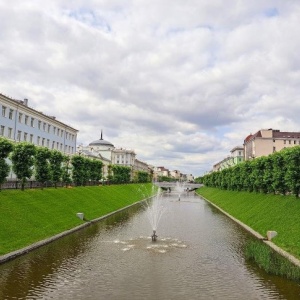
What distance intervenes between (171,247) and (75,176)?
46.4 m

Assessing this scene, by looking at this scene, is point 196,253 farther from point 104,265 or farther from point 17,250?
point 17,250

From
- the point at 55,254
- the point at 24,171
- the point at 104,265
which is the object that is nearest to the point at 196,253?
the point at 104,265

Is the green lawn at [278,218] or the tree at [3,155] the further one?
the tree at [3,155]

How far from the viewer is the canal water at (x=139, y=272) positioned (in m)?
16.5

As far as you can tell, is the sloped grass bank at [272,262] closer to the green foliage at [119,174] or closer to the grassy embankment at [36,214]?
the grassy embankment at [36,214]

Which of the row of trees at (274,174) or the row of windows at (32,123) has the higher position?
the row of windows at (32,123)

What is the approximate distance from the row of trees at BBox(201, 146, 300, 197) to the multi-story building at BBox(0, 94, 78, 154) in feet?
168

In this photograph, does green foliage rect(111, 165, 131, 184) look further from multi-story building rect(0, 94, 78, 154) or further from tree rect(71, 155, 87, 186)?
tree rect(71, 155, 87, 186)

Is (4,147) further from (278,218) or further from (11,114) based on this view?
(11,114)

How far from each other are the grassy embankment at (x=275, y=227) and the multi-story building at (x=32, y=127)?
52.4 meters

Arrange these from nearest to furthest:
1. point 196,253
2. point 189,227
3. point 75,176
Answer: point 196,253 → point 189,227 → point 75,176

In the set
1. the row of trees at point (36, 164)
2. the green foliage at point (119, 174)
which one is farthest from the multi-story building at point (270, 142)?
the row of trees at point (36, 164)

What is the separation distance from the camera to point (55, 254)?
958 inches

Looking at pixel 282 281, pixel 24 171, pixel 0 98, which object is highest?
pixel 0 98
